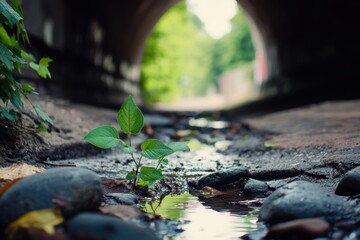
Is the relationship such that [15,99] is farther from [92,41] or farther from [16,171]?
[92,41]

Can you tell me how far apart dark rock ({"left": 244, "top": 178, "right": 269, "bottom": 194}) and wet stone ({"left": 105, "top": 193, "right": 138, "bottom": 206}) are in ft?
1.98

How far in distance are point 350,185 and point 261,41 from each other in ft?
38.8

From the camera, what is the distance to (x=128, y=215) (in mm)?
1705

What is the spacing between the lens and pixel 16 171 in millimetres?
2215

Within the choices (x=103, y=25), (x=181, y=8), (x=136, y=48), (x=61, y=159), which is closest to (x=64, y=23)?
(x=103, y=25)

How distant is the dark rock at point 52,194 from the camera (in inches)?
61.1

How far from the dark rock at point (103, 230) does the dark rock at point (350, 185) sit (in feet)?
3.11

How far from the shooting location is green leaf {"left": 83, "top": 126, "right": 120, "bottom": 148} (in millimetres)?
2082

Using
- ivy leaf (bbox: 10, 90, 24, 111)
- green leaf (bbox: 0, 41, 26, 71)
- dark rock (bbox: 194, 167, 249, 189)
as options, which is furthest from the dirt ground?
green leaf (bbox: 0, 41, 26, 71)

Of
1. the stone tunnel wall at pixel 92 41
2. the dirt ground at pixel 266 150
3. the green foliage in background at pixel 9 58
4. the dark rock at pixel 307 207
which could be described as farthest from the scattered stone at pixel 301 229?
the stone tunnel wall at pixel 92 41

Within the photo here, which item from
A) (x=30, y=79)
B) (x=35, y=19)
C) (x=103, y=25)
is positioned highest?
(x=103, y=25)

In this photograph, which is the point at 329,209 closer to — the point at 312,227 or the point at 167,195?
the point at 312,227

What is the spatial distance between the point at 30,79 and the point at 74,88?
2.36m

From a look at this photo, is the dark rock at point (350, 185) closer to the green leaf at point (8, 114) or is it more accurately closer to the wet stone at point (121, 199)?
the wet stone at point (121, 199)
